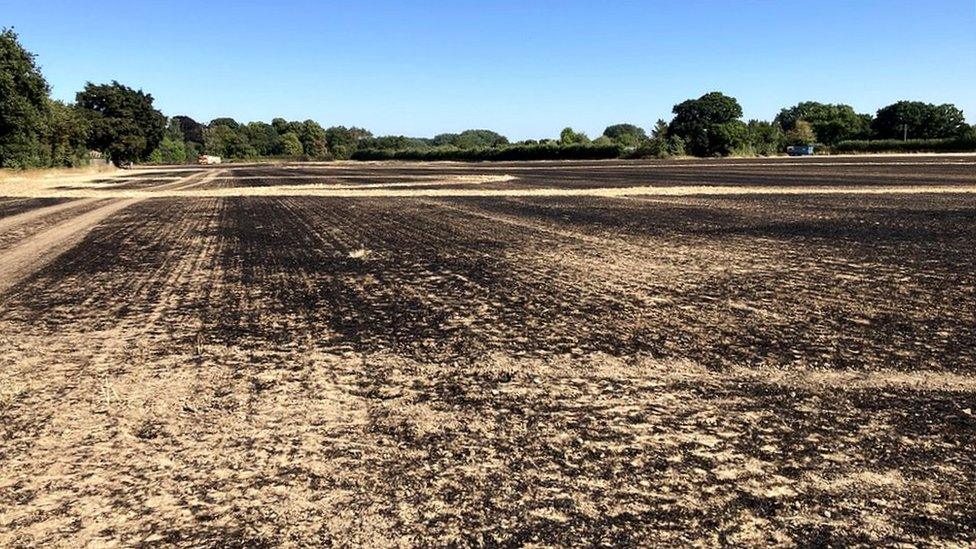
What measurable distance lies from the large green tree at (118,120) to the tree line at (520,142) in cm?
10

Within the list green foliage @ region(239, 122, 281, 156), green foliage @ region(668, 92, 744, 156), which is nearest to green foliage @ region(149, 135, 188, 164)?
green foliage @ region(239, 122, 281, 156)

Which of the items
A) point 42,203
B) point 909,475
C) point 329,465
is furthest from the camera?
point 42,203

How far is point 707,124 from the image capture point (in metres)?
63.8

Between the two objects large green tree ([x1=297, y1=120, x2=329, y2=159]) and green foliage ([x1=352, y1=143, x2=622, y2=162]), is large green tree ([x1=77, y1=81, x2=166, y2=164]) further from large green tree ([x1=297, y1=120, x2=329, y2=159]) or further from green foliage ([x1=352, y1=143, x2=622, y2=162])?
large green tree ([x1=297, y1=120, x2=329, y2=159])

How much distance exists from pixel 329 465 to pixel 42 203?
50.9 ft

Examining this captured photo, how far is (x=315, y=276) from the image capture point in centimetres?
490

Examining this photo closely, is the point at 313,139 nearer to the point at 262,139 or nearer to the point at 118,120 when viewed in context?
the point at 262,139

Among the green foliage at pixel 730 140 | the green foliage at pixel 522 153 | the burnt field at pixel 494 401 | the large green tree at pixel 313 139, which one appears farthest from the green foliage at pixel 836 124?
the large green tree at pixel 313 139

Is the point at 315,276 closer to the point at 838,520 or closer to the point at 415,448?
the point at 415,448

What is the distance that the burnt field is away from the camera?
1604 millimetres

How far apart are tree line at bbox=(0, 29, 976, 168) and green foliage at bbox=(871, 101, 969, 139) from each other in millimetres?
138

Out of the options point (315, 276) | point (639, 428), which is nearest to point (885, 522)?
point (639, 428)

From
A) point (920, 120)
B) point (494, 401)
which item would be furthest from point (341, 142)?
point (494, 401)

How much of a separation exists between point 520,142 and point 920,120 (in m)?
55.2
